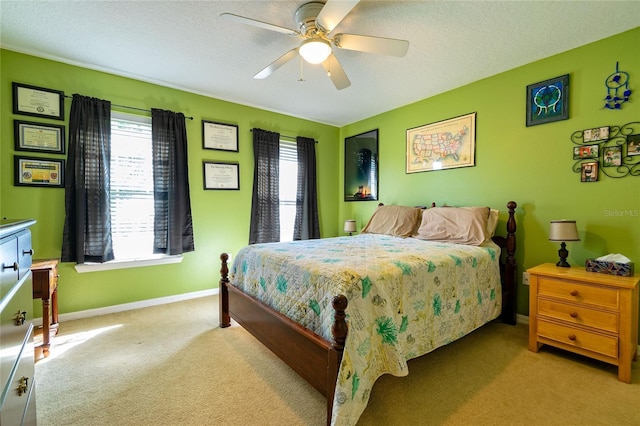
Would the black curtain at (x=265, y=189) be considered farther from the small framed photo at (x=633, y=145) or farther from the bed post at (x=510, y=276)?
the small framed photo at (x=633, y=145)

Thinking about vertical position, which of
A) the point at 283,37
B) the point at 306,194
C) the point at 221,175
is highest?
the point at 283,37

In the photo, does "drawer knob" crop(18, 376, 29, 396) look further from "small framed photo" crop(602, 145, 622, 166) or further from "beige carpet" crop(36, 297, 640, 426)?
"small framed photo" crop(602, 145, 622, 166)

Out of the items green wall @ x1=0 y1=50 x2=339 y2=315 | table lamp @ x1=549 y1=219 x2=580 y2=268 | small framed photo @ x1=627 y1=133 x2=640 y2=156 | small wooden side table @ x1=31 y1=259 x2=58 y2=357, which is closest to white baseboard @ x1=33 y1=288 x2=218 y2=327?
green wall @ x1=0 y1=50 x2=339 y2=315

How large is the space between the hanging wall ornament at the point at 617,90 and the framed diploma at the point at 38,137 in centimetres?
491

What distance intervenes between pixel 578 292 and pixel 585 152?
1.24m

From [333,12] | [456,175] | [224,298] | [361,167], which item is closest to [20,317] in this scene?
[224,298]

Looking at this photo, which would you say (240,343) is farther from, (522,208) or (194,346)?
(522,208)

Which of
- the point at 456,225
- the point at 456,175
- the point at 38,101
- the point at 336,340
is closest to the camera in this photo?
the point at 336,340

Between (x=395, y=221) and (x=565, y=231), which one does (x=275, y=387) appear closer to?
(x=395, y=221)

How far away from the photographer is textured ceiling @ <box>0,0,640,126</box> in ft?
6.57

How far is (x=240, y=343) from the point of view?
237 cm

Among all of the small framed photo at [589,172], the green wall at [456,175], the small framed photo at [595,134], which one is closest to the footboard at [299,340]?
the green wall at [456,175]

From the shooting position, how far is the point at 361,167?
457 centimetres

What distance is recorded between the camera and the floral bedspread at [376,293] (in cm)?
145
